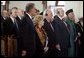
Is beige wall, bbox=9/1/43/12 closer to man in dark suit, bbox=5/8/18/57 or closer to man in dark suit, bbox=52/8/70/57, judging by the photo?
man in dark suit, bbox=5/8/18/57

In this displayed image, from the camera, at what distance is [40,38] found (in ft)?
22.7

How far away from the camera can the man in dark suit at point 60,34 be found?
6961mm

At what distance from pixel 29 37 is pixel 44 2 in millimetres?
695

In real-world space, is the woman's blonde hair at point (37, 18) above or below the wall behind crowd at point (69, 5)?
below

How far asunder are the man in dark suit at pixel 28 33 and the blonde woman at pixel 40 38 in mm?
92

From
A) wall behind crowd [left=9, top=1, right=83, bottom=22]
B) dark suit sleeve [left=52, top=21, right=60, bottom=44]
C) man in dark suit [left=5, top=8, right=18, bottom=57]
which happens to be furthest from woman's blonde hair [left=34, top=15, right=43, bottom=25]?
man in dark suit [left=5, top=8, right=18, bottom=57]

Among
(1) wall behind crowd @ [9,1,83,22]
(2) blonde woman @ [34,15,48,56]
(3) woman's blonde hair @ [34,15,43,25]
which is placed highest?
(1) wall behind crowd @ [9,1,83,22]

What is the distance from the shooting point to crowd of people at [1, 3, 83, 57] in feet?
22.6

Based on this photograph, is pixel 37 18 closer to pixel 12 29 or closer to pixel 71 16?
pixel 12 29

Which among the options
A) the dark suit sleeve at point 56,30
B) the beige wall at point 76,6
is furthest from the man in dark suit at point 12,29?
the beige wall at point 76,6

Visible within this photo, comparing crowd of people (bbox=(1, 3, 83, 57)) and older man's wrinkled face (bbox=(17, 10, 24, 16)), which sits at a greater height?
older man's wrinkled face (bbox=(17, 10, 24, 16))

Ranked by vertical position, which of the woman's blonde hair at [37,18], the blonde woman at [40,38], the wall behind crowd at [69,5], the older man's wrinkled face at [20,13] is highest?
the wall behind crowd at [69,5]

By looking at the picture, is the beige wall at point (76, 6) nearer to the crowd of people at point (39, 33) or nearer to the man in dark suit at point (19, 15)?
the crowd of people at point (39, 33)

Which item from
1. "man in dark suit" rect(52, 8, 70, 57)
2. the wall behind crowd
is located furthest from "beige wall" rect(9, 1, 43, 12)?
"man in dark suit" rect(52, 8, 70, 57)
